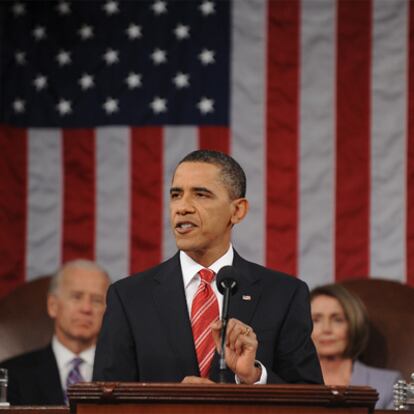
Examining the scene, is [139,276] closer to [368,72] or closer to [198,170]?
[198,170]

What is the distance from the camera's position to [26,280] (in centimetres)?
771

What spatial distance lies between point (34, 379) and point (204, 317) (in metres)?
2.86

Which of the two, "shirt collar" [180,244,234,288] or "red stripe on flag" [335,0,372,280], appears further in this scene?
"red stripe on flag" [335,0,372,280]

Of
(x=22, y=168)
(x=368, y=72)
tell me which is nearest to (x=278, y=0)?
(x=368, y=72)

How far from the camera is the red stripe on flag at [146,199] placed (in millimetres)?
7695

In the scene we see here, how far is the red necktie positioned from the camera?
12.5 feet

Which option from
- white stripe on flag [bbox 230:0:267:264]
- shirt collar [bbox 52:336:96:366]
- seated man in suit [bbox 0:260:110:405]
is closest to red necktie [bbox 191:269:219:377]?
seated man in suit [bbox 0:260:110:405]

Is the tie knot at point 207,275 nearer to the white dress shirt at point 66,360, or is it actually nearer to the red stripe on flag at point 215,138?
the white dress shirt at point 66,360

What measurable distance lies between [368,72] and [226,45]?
88 centimetres

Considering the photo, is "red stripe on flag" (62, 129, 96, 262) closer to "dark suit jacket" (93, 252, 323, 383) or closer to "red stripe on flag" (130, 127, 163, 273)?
"red stripe on flag" (130, 127, 163, 273)

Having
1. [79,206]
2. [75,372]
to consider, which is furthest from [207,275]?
[79,206]

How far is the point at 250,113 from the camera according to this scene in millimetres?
7637

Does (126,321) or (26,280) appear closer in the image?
(126,321)

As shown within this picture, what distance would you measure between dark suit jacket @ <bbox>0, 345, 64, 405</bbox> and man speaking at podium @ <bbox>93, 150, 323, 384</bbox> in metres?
2.64
